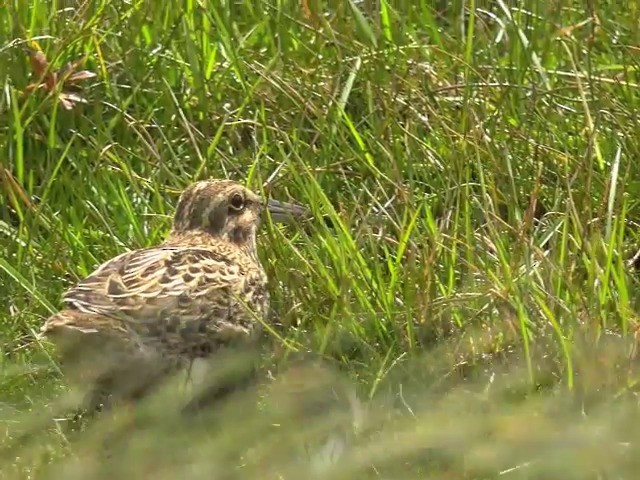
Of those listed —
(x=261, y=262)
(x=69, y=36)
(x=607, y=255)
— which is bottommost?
(x=261, y=262)

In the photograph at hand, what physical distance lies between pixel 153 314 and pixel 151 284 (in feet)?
0.36

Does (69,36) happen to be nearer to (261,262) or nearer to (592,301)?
(261,262)

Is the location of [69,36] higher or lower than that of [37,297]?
higher

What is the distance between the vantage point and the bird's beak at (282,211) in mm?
4691

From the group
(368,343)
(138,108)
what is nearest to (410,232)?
(368,343)

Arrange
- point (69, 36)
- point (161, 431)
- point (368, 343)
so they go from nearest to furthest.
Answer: point (161, 431) < point (368, 343) < point (69, 36)

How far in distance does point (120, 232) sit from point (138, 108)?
68cm

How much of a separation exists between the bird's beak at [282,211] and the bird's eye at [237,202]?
0.09 m

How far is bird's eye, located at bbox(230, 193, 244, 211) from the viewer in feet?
15.4

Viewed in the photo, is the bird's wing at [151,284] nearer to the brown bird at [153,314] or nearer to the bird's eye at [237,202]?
the brown bird at [153,314]

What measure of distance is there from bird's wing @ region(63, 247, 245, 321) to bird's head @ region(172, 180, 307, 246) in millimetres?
266

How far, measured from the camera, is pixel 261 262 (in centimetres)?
471

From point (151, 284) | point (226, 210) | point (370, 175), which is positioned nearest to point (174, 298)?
point (151, 284)

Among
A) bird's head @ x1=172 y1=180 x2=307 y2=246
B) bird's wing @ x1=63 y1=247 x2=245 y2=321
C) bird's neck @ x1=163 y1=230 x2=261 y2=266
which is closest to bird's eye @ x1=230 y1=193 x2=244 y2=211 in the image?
bird's head @ x1=172 y1=180 x2=307 y2=246
